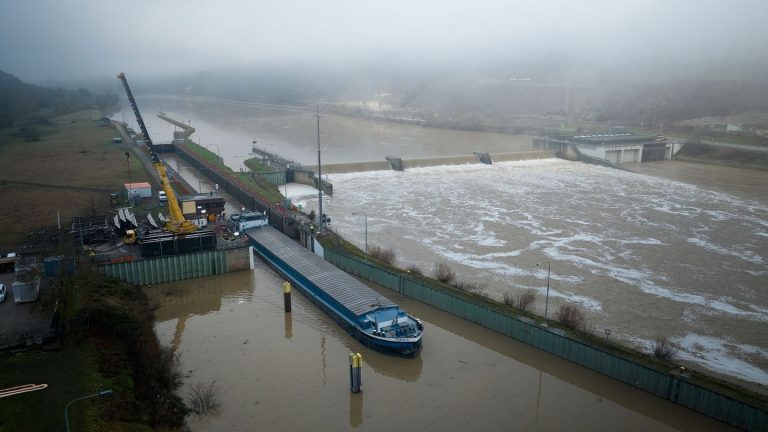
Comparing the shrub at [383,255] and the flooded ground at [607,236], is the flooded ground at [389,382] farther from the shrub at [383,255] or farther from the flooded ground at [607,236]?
the shrub at [383,255]

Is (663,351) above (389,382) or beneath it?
above

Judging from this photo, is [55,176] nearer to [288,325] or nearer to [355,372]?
[288,325]

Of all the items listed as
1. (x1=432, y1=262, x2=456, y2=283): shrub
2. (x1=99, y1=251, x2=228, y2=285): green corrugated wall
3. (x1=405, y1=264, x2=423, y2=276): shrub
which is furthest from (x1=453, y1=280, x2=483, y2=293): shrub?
(x1=99, y1=251, x2=228, y2=285): green corrugated wall

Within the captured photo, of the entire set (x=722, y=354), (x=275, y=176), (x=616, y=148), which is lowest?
(x=722, y=354)

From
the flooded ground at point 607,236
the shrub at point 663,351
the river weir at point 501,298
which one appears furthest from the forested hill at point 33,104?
the shrub at point 663,351

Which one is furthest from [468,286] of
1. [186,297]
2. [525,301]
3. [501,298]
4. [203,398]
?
[186,297]
